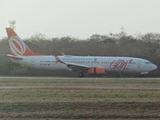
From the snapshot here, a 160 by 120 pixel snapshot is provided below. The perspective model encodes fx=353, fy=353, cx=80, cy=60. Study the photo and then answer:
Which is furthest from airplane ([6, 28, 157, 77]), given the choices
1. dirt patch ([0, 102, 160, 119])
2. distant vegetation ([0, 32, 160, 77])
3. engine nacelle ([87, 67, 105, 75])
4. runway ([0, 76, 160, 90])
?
dirt patch ([0, 102, 160, 119])

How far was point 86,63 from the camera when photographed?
151 ft

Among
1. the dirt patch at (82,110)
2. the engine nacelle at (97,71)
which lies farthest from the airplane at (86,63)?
the dirt patch at (82,110)

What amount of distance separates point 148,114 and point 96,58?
32362 millimetres

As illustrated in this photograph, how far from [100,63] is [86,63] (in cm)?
183

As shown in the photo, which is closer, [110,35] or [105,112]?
[105,112]

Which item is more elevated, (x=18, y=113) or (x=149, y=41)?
(x=149, y=41)

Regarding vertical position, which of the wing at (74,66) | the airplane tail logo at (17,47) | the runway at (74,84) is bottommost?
the runway at (74,84)

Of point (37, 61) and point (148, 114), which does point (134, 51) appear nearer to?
point (37, 61)

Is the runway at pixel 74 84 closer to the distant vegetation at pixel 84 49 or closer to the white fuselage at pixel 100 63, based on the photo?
the white fuselage at pixel 100 63

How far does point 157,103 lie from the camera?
50.8 feet

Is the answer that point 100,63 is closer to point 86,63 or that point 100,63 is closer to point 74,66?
point 86,63

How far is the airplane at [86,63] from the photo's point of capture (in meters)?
45.2

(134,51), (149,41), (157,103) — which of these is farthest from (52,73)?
(157,103)

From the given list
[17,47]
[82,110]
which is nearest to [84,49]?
[17,47]
